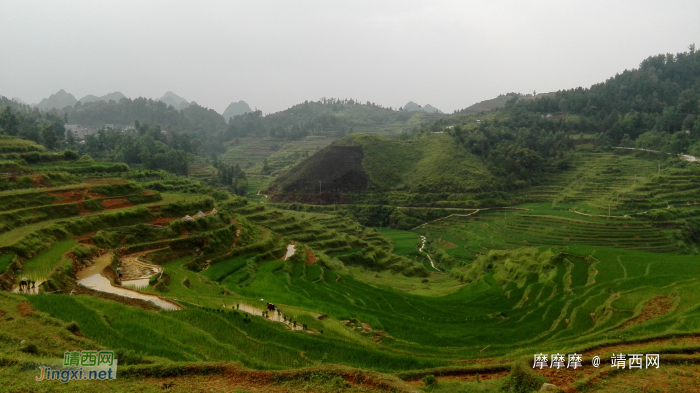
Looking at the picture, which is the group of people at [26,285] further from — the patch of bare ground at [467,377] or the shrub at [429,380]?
the shrub at [429,380]

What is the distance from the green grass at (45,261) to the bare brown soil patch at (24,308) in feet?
15.1

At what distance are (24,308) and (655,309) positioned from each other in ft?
58.1

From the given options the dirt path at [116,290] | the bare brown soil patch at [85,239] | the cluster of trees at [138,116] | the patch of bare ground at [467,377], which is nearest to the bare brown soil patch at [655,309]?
A: the patch of bare ground at [467,377]

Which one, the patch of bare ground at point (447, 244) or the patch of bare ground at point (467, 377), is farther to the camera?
the patch of bare ground at point (447, 244)

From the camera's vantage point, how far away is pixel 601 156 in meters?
62.5

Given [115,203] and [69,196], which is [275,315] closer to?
[115,203]

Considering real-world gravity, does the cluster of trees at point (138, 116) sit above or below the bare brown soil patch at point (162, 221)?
above

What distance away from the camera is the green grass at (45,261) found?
1442 cm

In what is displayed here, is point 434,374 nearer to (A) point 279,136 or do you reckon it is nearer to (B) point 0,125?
(B) point 0,125

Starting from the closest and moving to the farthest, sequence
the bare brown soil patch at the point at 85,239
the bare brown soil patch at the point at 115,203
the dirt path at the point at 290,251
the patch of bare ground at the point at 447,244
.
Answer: the bare brown soil patch at the point at 85,239 < the bare brown soil patch at the point at 115,203 < the dirt path at the point at 290,251 < the patch of bare ground at the point at 447,244

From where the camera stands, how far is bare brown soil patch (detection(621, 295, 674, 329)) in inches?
504

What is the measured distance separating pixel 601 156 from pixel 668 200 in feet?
72.8

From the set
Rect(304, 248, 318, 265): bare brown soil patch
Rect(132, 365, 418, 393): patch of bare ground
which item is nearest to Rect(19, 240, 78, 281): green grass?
Rect(132, 365, 418, 393): patch of bare ground

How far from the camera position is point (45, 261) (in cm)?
1602
